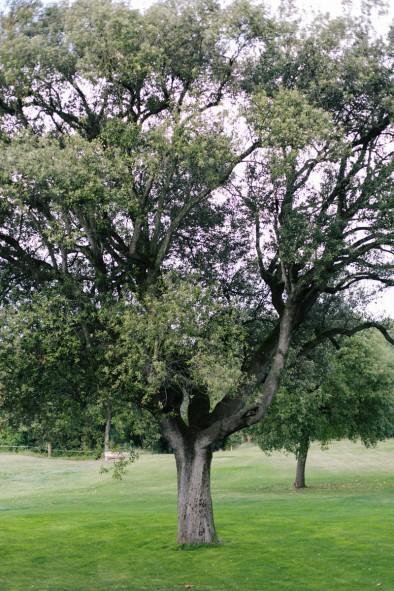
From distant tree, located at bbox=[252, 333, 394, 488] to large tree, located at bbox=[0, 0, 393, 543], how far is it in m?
23.6

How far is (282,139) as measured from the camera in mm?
20094

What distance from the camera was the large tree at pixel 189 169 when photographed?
19.8 meters

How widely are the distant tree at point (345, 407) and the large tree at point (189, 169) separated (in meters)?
23.6

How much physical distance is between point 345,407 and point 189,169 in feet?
114

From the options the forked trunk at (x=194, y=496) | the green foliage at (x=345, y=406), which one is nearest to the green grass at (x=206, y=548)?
the forked trunk at (x=194, y=496)

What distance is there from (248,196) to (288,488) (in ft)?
134

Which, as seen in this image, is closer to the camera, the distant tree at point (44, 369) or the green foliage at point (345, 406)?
the distant tree at point (44, 369)

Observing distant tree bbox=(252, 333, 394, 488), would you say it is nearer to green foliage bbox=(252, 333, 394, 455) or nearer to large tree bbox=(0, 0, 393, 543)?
green foliage bbox=(252, 333, 394, 455)

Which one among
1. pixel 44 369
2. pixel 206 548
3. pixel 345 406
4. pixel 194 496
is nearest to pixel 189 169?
pixel 44 369

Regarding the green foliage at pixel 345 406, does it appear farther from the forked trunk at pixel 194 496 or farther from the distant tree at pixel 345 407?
the forked trunk at pixel 194 496

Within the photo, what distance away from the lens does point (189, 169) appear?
68.9 feet

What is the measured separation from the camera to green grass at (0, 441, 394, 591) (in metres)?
20.1

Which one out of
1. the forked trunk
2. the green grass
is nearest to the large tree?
the forked trunk

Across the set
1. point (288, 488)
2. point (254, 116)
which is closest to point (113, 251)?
point (254, 116)
